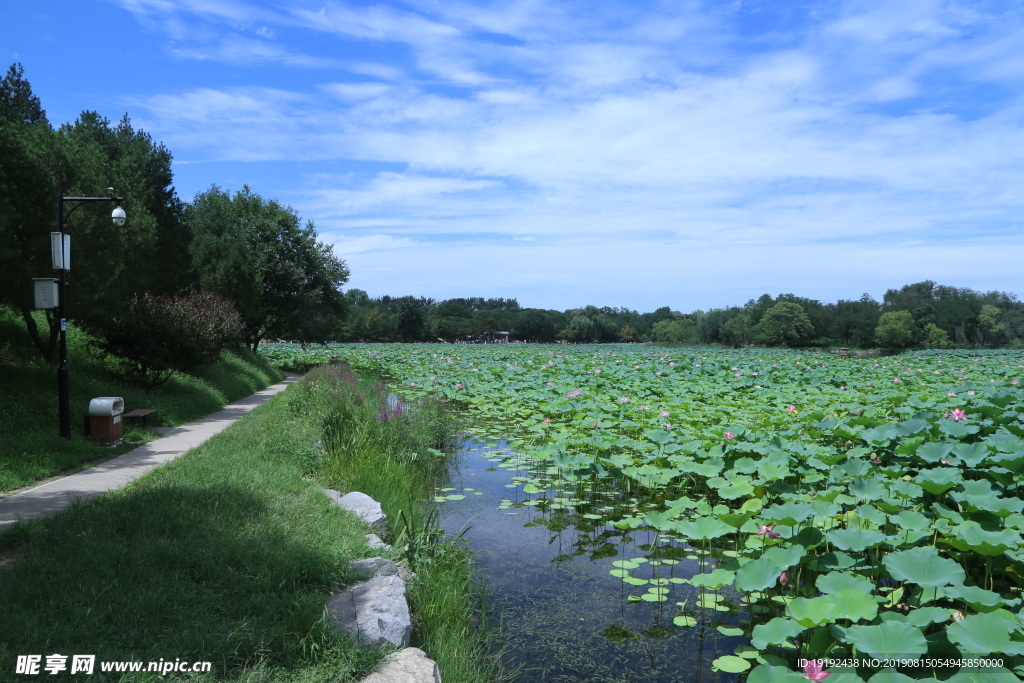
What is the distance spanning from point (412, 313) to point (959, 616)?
263 feet

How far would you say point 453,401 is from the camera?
1566 centimetres

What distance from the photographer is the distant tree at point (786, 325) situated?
69.7 meters

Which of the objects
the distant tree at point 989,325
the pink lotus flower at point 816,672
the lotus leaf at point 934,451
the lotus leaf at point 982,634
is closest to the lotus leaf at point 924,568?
the lotus leaf at point 982,634

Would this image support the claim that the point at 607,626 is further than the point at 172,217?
No

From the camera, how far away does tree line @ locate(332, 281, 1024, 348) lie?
63.4m

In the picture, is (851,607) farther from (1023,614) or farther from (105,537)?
(105,537)

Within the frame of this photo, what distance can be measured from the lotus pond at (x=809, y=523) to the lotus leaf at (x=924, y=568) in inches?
0.4

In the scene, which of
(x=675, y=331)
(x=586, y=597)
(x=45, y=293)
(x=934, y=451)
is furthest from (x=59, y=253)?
(x=675, y=331)

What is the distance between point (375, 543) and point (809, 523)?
3693mm

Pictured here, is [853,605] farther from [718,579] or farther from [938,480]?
[938,480]

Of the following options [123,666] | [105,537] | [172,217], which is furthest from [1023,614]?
[172,217]

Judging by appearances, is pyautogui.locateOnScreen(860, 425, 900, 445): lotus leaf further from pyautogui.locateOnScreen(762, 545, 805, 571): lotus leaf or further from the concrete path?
the concrete path

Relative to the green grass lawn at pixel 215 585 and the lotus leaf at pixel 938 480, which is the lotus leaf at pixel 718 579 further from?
the lotus leaf at pixel 938 480

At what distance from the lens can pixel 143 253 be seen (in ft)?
47.0
